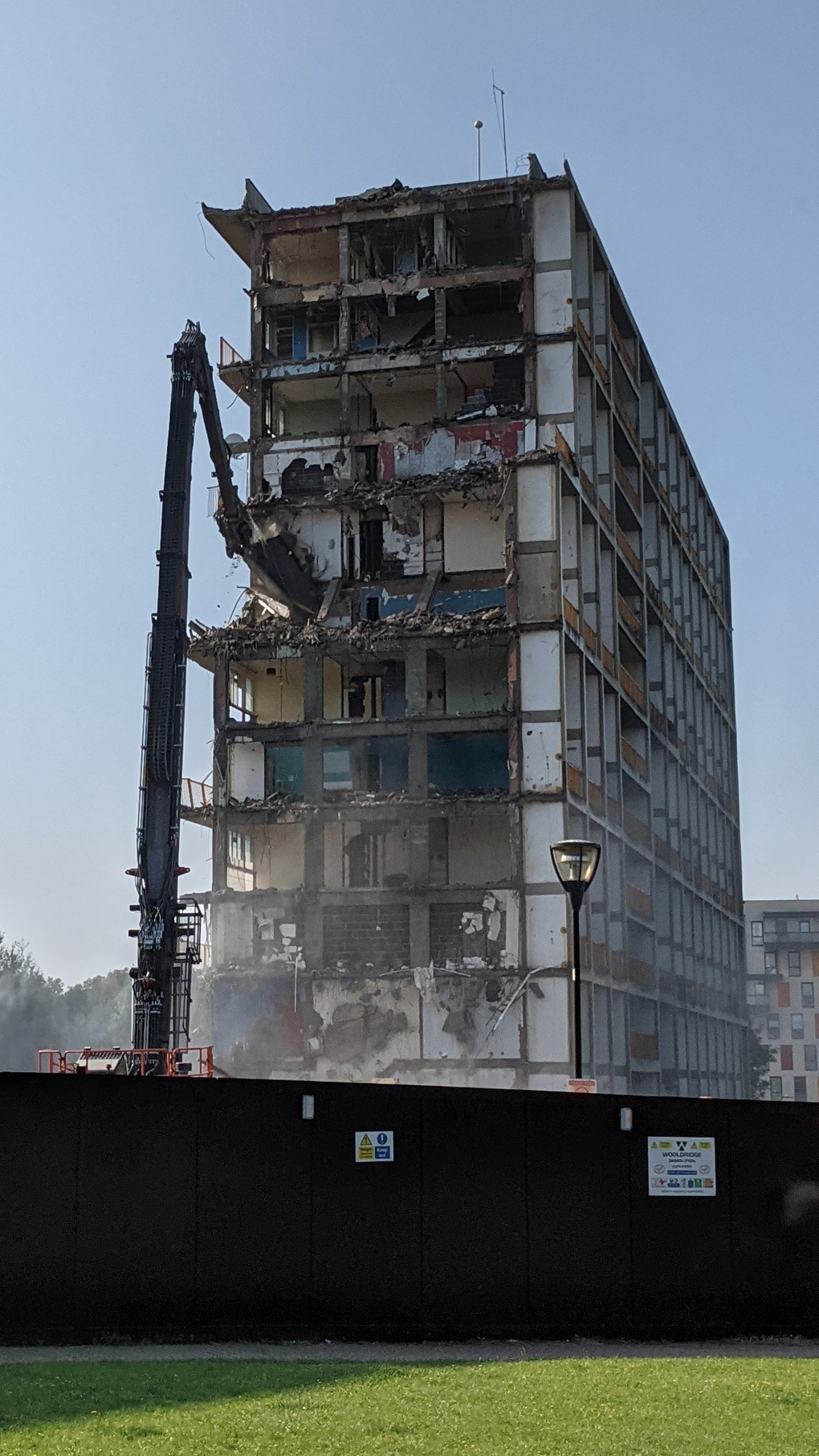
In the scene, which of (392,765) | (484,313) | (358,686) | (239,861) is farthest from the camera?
(484,313)

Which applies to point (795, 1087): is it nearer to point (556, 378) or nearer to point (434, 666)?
point (434, 666)

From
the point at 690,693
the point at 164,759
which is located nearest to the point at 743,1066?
the point at 690,693

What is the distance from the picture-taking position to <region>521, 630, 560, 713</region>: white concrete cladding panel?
4159 centimetres

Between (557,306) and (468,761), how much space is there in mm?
13254

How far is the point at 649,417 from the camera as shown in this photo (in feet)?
197

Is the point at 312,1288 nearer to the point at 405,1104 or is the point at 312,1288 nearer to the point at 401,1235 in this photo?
the point at 401,1235

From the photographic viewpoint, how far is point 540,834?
A: 4088cm

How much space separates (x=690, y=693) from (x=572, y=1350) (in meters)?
54.6

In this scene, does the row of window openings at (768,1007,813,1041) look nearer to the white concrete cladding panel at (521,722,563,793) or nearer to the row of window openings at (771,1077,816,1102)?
the row of window openings at (771,1077,816,1102)

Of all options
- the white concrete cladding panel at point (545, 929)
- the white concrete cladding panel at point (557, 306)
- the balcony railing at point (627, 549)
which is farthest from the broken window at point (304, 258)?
the white concrete cladding panel at point (545, 929)

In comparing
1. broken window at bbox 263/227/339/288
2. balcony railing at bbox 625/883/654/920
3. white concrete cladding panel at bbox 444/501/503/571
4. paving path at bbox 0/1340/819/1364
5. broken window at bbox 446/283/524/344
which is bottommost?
paving path at bbox 0/1340/819/1364

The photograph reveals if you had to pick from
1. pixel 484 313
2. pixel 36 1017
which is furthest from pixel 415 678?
pixel 36 1017

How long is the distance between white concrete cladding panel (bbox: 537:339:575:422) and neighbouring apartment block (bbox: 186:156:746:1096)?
73 millimetres

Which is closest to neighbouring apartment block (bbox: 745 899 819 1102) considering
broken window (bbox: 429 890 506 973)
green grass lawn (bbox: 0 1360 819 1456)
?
broken window (bbox: 429 890 506 973)
